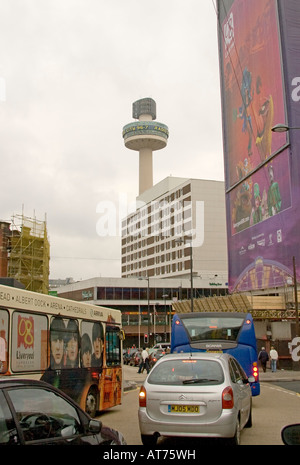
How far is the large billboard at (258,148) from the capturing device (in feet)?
149

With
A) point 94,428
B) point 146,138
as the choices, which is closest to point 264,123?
point 94,428

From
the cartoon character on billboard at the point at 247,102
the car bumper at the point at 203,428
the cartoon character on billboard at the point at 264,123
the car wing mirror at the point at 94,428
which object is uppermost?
the cartoon character on billboard at the point at 247,102

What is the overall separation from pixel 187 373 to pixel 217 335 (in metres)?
7.10

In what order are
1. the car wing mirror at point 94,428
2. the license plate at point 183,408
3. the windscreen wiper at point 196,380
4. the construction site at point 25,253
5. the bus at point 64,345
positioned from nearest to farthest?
the car wing mirror at point 94,428
the license plate at point 183,408
the windscreen wiper at point 196,380
the bus at point 64,345
the construction site at point 25,253

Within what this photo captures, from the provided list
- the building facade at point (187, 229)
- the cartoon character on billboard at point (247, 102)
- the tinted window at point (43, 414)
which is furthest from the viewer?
the building facade at point (187, 229)

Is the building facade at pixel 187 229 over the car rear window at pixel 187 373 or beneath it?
over

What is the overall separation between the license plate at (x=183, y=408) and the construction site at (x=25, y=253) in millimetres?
32473

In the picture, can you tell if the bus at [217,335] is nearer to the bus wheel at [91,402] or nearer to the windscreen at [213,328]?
the windscreen at [213,328]

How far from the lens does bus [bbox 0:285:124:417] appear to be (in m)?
9.33

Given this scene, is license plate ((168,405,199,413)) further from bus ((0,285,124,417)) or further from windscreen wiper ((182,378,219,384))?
bus ((0,285,124,417))

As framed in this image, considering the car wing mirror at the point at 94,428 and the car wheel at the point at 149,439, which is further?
the car wheel at the point at 149,439

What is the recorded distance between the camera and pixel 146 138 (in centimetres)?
14612

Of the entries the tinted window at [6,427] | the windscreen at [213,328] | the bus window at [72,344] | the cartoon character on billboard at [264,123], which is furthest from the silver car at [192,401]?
the cartoon character on billboard at [264,123]

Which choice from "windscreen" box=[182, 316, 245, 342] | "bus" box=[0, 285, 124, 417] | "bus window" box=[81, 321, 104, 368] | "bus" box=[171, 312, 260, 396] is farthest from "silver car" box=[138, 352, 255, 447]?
"windscreen" box=[182, 316, 245, 342]
